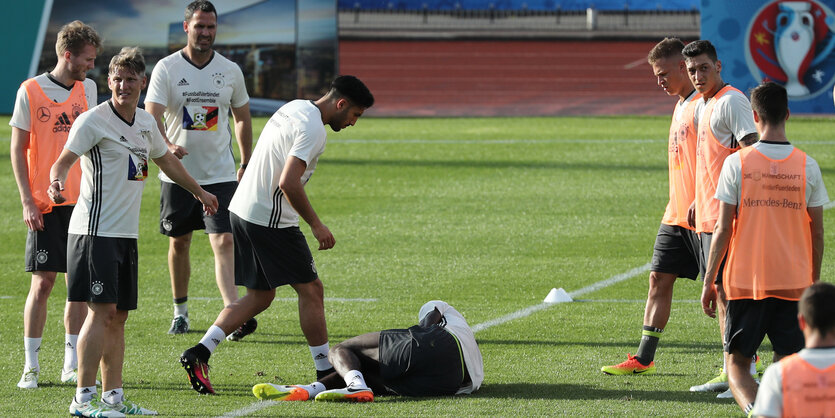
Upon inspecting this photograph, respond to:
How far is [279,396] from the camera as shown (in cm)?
618

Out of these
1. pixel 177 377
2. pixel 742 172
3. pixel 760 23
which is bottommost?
pixel 177 377

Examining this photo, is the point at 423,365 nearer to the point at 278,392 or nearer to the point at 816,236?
the point at 278,392

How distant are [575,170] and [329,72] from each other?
30.1 feet

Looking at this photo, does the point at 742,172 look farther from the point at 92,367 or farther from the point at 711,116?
the point at 92,367

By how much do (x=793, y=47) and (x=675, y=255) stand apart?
52.8ft

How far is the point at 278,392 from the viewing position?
20.2 ft

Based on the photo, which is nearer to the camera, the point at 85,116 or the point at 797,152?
the point at 797,152

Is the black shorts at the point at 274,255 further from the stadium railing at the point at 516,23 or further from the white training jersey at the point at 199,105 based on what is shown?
the stadium railing at the point at 516,23

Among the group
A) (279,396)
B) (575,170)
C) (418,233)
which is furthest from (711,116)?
(575,170)

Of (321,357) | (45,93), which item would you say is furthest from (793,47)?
(45,93)

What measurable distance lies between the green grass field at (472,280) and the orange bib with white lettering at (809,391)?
7.30 feet

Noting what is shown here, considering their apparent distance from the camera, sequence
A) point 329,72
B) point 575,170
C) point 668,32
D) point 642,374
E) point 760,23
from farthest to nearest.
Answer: point 668,32
point 329,72
point 760,23
point 575,170
point 642,374

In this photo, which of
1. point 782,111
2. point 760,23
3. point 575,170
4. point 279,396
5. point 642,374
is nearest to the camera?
point 782,111

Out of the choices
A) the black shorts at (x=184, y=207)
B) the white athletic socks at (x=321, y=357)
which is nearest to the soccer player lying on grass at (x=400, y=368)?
the white athletic socks at (x=321, y=357)
